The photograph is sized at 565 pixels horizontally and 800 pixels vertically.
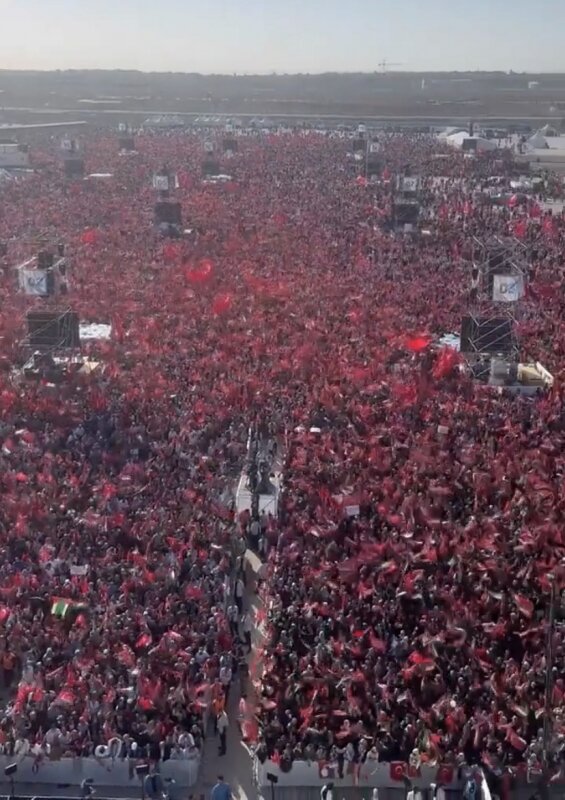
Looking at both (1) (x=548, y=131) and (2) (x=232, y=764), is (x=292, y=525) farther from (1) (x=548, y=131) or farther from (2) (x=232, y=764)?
(1) (x=548, y=131)

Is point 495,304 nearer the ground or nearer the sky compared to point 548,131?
nearer the sky

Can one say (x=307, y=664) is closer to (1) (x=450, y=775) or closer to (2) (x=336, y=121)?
(1) (x=450, y=775)

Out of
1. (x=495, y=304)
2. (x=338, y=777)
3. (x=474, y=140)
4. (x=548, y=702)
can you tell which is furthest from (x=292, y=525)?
(x=474, y=140)

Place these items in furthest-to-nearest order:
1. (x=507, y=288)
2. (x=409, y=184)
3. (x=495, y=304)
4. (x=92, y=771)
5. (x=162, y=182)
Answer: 1. (x=409, y=184)
2. (x=162, y=182)
3. (x=495, y=304)
4. (x=507, y=288)
5. (x=92, y=771)

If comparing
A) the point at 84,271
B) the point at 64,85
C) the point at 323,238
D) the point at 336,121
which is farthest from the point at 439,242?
the point at 64,85

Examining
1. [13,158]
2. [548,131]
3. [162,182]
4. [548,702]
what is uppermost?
[548,702]

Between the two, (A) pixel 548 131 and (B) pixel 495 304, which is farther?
(A) pixel 548 131
